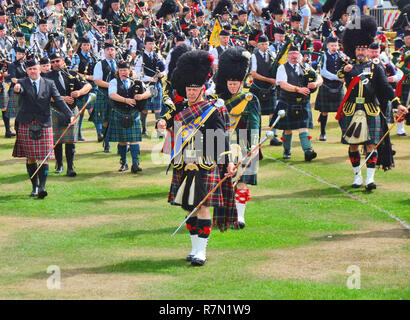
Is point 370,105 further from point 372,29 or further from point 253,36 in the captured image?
point 253,36

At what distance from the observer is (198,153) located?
29.3 ft

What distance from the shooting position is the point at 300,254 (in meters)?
9.33

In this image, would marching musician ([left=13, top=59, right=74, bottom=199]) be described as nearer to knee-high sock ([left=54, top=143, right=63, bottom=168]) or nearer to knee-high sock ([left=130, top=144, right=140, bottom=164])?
knee-high sock ([left=54, top=143, right=63, bottom=168])

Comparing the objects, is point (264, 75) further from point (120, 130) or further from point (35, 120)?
point (35, 120)

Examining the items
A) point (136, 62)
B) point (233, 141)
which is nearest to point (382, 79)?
point (233, 141)

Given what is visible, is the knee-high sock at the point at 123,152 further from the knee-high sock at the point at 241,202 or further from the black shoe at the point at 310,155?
the knee-high sock at the point at 241,202

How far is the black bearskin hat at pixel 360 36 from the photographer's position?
42.2 ft

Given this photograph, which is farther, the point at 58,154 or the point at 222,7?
the point at 222,7

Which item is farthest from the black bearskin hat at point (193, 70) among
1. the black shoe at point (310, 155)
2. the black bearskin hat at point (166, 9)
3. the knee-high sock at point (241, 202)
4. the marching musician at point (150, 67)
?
the black bearskin hat at point (166, 9)

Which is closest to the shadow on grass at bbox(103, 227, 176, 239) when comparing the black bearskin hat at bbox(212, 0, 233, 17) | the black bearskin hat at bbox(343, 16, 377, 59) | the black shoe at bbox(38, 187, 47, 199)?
the black shoe at bbox(38, 187, 47, 199)

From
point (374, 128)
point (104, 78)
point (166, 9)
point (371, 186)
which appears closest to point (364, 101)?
point (374, 128)

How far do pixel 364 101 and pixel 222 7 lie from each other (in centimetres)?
1351

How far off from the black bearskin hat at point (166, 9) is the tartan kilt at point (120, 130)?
12.6 metres

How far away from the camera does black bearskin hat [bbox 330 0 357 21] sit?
22766 millimetres
